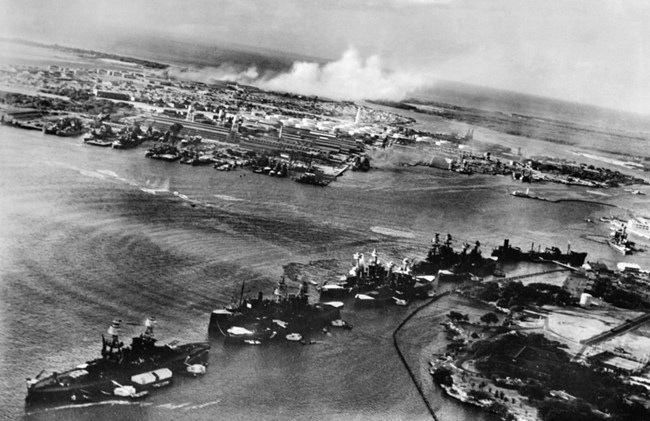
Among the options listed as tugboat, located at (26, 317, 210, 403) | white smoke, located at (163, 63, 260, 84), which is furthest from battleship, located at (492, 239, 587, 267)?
white smoke, located at (163, 63, 260, 84)

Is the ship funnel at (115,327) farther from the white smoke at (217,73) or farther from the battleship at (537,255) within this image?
the white smoke at (217,73)

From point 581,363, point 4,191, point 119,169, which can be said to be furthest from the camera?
point 119,169

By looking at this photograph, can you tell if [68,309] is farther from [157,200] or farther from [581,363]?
[581,363]

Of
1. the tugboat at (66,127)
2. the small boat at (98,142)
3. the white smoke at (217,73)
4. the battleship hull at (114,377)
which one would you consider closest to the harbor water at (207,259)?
the battleship hull at (114,377)

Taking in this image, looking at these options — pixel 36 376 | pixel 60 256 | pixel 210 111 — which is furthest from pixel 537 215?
pixel 36 376

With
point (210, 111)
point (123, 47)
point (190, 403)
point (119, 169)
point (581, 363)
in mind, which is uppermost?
point (123, 47)

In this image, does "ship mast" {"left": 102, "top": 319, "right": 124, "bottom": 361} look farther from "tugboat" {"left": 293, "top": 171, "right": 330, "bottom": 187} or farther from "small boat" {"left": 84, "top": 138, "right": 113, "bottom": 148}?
"small boat" {"left": 84, "top": 138, "right": 113, "bottom": 148}

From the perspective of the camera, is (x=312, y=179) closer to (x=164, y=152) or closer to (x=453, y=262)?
(x=164, y=152)

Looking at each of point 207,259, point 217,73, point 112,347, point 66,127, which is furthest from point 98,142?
point 217,73
